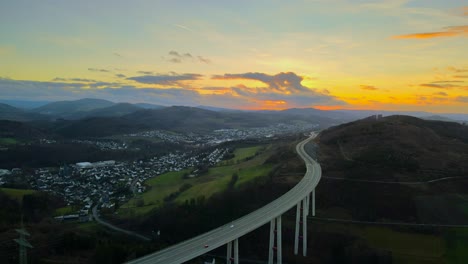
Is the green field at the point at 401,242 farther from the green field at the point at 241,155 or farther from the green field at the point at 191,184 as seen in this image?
the green field at the point at 241,155

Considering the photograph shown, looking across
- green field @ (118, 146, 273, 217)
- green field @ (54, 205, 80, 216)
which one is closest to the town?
green field @ (54, 205, 80, 216)

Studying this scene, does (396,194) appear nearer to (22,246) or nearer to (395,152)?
(395,152)

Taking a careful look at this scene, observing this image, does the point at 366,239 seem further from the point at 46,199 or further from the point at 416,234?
the point at 46,199

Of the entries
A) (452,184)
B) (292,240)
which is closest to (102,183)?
(292,240)

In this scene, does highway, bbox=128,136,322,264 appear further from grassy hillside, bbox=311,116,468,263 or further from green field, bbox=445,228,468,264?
green field, bbox=445,228,468,264

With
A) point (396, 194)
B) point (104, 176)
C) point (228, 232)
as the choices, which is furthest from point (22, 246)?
point (104, 176)

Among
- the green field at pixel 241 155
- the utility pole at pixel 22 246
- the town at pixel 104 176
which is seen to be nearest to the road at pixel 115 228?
the town at pixel 104 176
